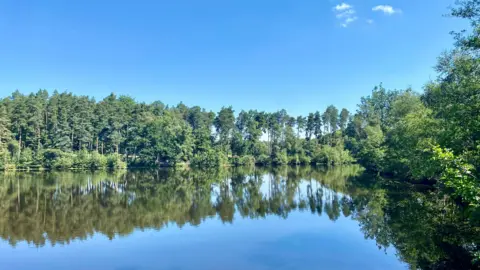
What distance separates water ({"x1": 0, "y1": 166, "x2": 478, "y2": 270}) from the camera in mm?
12281

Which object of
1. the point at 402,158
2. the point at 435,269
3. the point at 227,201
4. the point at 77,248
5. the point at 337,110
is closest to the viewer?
the point at 435,269

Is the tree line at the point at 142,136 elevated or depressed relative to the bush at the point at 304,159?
elevated

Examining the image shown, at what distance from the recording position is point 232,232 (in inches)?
651

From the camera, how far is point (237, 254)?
1309 cm

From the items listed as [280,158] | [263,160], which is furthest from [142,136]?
[280,158]

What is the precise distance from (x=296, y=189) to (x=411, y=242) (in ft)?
63.5

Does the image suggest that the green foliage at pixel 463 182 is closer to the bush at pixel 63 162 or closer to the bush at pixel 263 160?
the bush at pixel 63 162

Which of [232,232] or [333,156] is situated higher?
[333,156]

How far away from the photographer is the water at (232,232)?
12281 mm

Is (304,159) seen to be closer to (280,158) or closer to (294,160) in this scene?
(294,160)

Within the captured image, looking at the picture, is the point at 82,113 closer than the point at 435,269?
No

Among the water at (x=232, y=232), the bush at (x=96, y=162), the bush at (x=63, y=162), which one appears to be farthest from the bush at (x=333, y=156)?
the bush at (x=63, y=162)

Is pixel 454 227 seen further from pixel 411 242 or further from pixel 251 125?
pixel 251 125

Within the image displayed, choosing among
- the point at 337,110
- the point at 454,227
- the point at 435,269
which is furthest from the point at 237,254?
the point at 337,110
